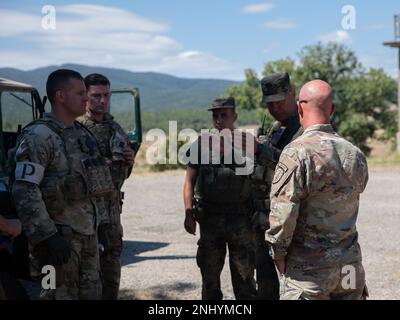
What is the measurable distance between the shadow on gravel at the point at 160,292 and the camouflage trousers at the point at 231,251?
97 cm

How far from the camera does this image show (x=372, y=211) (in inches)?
409

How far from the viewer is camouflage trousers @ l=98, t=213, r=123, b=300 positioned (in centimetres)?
421

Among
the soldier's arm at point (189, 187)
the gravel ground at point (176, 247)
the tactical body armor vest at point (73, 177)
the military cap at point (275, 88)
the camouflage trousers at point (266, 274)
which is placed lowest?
the gravel ground at point (176, 247)

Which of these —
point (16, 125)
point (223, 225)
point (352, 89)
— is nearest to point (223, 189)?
point (223, 225)

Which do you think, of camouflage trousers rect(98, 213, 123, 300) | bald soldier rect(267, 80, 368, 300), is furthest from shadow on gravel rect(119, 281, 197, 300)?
bald soldier rect(267, 80, 368, 300)

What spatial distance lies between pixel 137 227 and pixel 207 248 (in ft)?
17.1

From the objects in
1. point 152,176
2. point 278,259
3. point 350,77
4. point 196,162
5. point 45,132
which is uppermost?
point 350,77

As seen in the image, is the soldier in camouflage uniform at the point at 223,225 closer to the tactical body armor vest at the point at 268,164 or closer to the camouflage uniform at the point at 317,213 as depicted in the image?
the tactical body armor vest at the point at 268,164

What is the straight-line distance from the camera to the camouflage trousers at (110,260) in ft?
13.8

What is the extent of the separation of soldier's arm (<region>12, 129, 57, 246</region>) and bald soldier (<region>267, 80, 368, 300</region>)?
116 centimetres

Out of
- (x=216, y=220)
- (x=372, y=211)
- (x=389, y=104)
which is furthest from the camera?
(x=389, y=104)

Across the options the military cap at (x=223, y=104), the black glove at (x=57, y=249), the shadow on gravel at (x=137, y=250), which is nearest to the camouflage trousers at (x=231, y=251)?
the military cap at (x=223, y=104)
